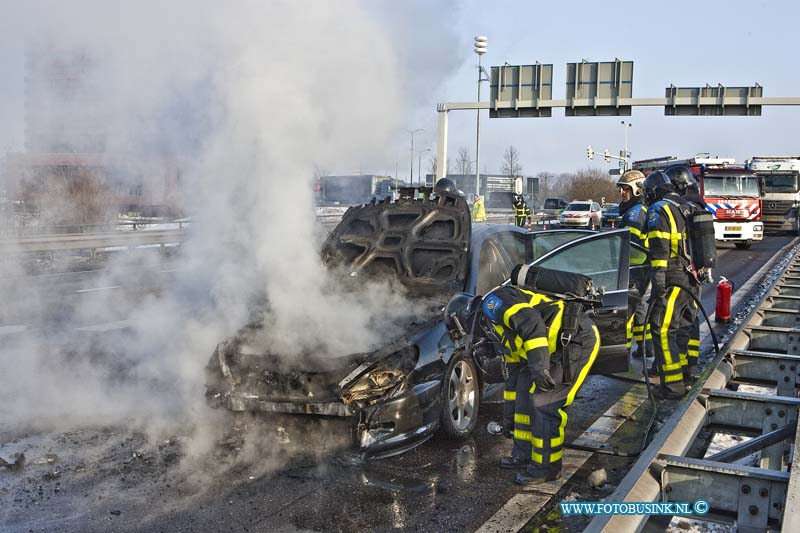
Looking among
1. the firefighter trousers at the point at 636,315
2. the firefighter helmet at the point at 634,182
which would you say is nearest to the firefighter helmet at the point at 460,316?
the firefighter trousers at the point at 636,315

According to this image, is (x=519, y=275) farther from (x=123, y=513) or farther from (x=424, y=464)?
(x=123, y=513)

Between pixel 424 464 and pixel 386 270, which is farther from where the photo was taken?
pixel 386 270

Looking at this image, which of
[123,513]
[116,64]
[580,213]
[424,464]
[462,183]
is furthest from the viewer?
[462,183]

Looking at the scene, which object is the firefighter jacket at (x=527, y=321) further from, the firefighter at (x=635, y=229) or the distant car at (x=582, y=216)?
the distant car at (x=582, y=216)

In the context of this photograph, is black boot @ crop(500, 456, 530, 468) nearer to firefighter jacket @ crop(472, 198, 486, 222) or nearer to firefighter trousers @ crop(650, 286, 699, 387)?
firefighter trousers @ crop(650, 286, 699, 387)

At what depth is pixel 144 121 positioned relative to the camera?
6.62 m

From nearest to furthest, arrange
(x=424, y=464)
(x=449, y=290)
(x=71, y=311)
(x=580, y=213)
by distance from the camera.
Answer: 1. (x=424, y=464)
2. (x=449, y=290)
3. (x=71, y=311)
4. (x=580, y=213)

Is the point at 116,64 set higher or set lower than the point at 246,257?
higher

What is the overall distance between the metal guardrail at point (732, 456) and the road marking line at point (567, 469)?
2.87ft

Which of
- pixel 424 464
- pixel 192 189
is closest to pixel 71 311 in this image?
pixel 192 189

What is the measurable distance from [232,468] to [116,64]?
333 centimetres

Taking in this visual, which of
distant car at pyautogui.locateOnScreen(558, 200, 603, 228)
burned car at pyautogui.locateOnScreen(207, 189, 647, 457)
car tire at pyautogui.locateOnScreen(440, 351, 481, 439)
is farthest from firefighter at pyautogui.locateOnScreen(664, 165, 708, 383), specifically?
distant car at pyautogui.locateOnScreen(558, 200, 603, 228)

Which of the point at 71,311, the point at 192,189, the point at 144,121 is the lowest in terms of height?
the point at 71,311

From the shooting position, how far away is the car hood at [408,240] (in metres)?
6.69
